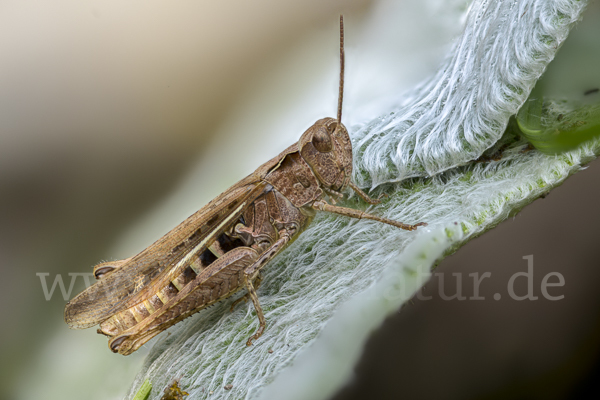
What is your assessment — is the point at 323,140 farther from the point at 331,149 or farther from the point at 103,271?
the point at 103,271

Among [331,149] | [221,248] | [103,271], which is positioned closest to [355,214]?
[331,149]

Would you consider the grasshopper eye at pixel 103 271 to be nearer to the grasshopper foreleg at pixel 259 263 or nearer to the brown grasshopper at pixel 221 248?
the brown grasshopper at pixel 221 248

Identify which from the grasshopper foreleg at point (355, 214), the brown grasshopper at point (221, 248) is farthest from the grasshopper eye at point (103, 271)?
the grasshopper foreleg at point (355, 214)

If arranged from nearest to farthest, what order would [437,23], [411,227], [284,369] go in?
[284,369], [411,227], [437,23]

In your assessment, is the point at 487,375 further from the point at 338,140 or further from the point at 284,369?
the point at 338,140

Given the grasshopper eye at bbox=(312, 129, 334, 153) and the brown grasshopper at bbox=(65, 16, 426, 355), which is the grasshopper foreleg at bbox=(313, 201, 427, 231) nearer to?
the brown grasshopper at bbox=(65, 16, 426, 355)

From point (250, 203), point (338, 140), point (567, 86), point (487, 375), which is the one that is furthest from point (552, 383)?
A: point (250, 203)
